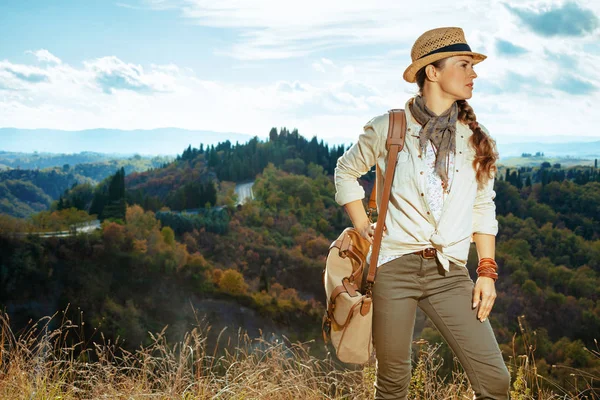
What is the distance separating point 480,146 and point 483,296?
1.51ft

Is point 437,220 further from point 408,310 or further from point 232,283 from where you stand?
point 232,283

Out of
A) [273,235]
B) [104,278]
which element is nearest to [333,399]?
[104,278]

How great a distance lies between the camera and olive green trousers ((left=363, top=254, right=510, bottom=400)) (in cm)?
176

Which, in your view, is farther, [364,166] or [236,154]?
[236,154]

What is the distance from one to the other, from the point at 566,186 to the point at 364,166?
80318 mm

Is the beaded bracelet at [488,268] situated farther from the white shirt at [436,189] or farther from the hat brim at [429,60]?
the hat brim at [429,60]

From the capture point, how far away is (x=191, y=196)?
74.6 meters

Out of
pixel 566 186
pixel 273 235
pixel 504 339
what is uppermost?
pixel 566 186

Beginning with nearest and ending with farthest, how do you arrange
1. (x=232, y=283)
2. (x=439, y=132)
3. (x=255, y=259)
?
(x=439, y=132) → (x=232, y=283) → (x=255, y=259)

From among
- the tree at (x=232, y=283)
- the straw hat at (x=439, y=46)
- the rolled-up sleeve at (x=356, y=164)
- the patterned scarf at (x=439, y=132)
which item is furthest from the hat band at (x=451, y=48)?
the tree at (x=232, y=283)

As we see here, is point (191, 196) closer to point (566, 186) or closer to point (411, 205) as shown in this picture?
point (566, 186)

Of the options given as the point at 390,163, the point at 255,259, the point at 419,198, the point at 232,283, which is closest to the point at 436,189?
the point at 419,198

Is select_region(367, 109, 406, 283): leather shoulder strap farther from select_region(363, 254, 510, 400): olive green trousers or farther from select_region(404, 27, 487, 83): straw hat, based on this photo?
select_region(404, 27, 487, 83): straw hat

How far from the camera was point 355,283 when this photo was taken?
1916mm
